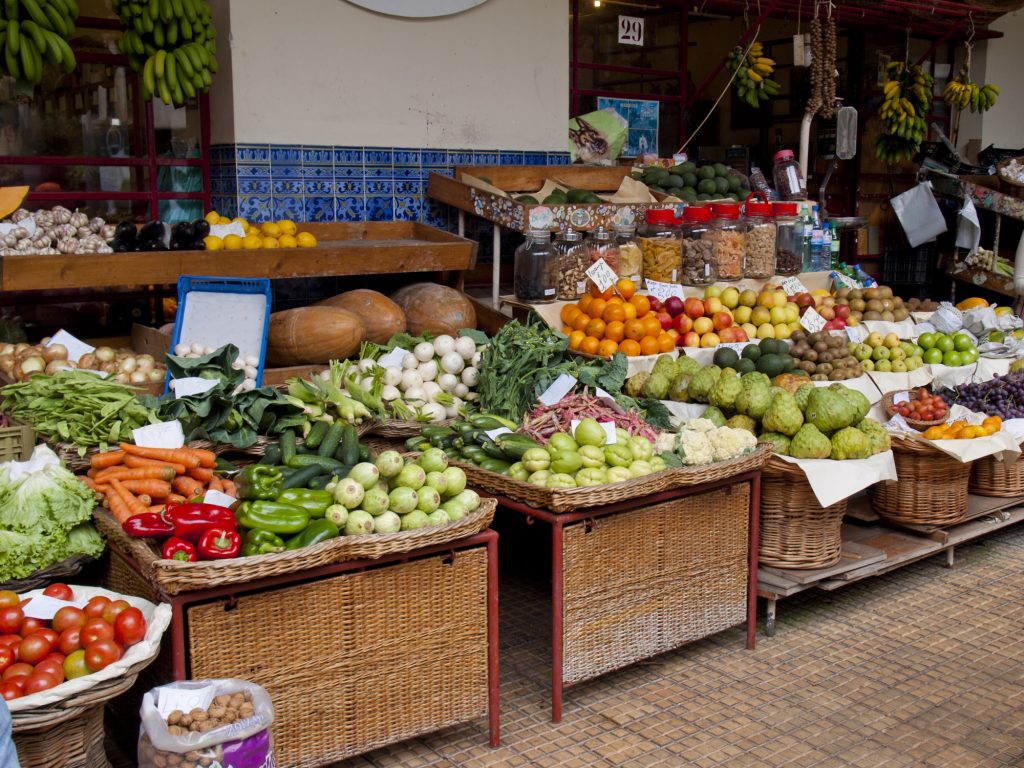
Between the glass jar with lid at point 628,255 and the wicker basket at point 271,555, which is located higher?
the glass jar with lid at point 628,255

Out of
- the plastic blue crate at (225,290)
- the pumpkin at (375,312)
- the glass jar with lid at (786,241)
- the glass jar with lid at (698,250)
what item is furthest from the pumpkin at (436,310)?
the glass jar with lid at (786,241)

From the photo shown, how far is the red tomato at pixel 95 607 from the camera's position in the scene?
3.10m

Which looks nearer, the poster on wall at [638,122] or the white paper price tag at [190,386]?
the white paper price tag at [190,386]

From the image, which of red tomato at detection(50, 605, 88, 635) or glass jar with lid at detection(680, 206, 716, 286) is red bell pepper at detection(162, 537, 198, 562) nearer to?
red tomato at detection(50, 605, 88, 635)

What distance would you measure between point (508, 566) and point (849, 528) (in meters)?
1.81

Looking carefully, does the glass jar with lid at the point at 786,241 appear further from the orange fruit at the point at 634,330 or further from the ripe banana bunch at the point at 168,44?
the ripe banana bunch at the point at 168,44

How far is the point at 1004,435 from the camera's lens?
17.9 feet

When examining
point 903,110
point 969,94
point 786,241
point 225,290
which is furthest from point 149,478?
point 969,94

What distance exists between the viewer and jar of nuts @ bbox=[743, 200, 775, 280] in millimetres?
6504

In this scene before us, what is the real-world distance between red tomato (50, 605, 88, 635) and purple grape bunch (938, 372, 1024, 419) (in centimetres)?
477

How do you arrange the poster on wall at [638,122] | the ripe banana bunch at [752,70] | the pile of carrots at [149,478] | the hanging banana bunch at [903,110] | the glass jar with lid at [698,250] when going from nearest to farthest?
the pile of carrots at [149,478] < the glass jar with lid at [698,250] < the poster on wall at [638,122] < the ripe banana bunch at [752,70] < the hanging banana bunch at [903,110]

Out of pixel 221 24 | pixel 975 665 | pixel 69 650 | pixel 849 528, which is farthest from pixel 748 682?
pixel 221 24

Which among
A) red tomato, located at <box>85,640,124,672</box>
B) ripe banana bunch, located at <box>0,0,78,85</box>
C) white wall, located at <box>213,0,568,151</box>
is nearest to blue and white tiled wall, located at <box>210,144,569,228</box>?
white wall, located at <box>213,0,568,151</box>

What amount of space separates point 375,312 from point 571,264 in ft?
3.85
